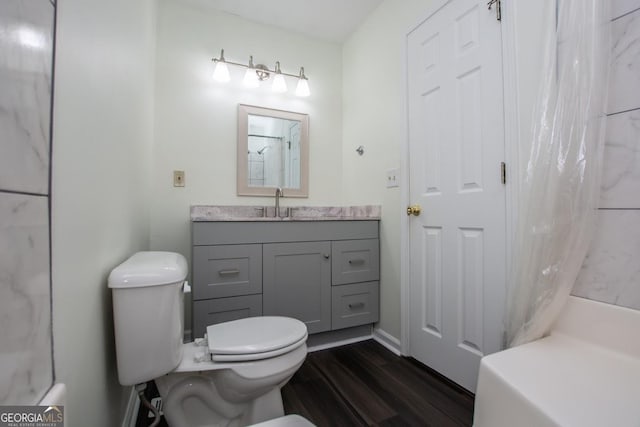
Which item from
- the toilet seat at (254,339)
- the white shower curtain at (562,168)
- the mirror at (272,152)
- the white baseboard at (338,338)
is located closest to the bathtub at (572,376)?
the white shower curtain at (562,168)

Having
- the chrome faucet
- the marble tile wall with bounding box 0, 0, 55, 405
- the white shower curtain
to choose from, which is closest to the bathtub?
the white shower curtain

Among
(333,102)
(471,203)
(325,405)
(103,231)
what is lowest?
(325,405)

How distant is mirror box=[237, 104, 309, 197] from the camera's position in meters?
2.11

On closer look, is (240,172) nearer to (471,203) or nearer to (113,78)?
(113,78)

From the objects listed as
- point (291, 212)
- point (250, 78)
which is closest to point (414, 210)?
point (291, 212)

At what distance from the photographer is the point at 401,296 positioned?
5.67 ft

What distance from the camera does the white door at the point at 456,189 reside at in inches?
48.9

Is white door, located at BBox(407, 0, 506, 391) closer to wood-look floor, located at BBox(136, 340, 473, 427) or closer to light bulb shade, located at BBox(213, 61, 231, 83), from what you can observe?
wood-look floor, located at BBox(136, 340, 473, 427)

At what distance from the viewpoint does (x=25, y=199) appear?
1.24 ft

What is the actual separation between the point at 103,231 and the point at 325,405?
3.73 feet

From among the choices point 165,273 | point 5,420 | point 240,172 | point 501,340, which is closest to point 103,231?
point 165,273

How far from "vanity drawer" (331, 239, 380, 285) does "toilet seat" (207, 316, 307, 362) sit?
68cm

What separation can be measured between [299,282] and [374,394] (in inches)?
27.3

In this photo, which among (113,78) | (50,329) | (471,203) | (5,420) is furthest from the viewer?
(471,203)
